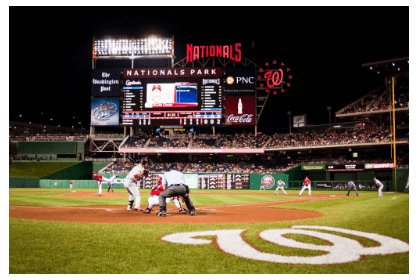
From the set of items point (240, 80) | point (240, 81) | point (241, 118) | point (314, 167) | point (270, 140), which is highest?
point (240, 80)

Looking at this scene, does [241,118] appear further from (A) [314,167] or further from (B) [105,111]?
(B) [105,111]

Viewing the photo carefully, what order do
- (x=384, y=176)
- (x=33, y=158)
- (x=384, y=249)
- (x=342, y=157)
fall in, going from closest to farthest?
(x=384, y=249) → (x=384, y=176) → (x=342, y=157) → (x=33, y=158)

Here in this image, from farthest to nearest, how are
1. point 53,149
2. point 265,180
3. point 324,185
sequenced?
point 53,149
point 265,180
point 324,185

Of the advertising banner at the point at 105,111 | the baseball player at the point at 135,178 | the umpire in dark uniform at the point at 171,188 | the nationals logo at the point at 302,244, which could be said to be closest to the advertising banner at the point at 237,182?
the advertising banner at the point at 105,111

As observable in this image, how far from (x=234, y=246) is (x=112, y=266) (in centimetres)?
201

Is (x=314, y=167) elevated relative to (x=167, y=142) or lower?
lower

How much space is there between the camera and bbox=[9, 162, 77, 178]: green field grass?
4456 centimetres

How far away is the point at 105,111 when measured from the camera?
157 ft

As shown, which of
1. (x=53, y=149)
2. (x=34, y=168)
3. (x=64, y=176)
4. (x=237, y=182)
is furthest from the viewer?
(x=53, y=149)

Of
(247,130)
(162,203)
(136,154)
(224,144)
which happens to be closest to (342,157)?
(224,144)

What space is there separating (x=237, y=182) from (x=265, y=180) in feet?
10.1

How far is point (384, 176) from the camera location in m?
38.2

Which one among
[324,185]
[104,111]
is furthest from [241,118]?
[104,111]

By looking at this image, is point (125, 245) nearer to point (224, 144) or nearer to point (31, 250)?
point (31, 250)
